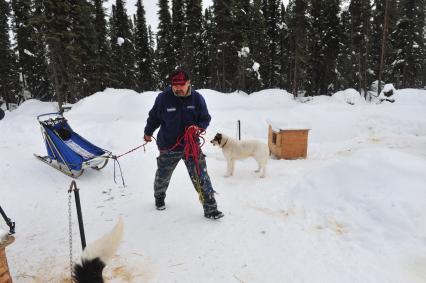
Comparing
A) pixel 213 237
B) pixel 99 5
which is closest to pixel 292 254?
pixel 213 237

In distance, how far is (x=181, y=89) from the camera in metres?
3.77

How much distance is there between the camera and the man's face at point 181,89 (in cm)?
375

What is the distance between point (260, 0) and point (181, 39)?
29.7 feet

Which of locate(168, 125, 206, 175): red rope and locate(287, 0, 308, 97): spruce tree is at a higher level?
locate(287, 0, 308, 97): spruce tree

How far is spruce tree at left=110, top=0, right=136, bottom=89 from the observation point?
30.3 metres

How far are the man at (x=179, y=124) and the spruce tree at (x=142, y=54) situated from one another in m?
31.1

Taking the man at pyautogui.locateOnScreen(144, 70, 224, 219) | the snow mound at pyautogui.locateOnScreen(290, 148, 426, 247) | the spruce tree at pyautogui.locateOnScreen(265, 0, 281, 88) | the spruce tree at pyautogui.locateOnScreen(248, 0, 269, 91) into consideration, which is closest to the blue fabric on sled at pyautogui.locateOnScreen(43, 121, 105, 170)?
the man at pyautogui.locateOnScreen(144, 70, 224, 219)

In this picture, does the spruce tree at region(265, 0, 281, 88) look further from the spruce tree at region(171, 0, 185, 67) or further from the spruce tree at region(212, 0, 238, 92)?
the spruce tree at region(171, 0, 185, 67)

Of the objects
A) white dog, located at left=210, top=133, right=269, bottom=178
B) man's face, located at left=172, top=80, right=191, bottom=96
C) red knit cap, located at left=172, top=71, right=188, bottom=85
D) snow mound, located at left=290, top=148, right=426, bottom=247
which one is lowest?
snow mound, located at left=290, top=148, right=426, bottom=247

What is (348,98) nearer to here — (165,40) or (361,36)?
(361,36)

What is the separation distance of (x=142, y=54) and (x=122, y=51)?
400cm

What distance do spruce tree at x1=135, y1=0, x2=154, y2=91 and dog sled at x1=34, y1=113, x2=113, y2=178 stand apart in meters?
28.2

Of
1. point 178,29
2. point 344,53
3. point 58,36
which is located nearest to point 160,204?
point 58,36

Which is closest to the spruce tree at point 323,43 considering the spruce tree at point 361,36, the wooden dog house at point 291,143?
the spruce tree at point 361,36
